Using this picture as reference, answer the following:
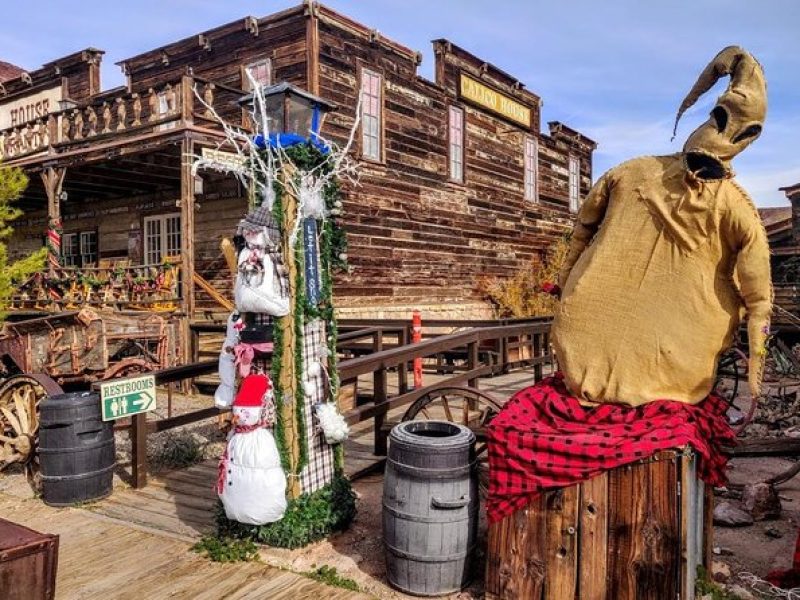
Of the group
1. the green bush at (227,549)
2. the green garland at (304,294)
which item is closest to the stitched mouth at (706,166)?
the green garland at (304,294)

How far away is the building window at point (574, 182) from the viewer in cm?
2236

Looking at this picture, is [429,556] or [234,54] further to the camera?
[234,54]

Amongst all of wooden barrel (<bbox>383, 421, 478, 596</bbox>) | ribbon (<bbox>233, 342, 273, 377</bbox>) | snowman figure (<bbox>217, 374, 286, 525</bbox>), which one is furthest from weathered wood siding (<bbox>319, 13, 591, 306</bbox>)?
wooden barrel (<bbox>383, 421, 478, 596</bbox>)

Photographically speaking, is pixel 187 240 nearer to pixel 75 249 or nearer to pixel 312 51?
pixel 312 51

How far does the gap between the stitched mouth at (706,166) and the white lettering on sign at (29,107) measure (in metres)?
18.7

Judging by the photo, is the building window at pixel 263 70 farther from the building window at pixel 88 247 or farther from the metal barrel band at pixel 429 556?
the metal barrel band at pixel 429 556

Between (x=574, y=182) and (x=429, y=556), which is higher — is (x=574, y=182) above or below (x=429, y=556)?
above

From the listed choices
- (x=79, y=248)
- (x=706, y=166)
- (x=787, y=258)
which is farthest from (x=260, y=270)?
(x=787, y=258)

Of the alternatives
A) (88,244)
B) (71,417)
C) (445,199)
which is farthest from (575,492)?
(88,244)

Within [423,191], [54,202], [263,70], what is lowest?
[54,202]

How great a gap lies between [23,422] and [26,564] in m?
3.59

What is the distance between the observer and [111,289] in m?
11.8

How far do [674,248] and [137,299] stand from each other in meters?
10.4

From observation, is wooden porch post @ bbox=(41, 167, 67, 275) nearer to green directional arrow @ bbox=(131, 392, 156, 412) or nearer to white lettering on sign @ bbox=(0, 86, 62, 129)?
white lettering on sign @ bbox=(0, 86, 62, 129)
